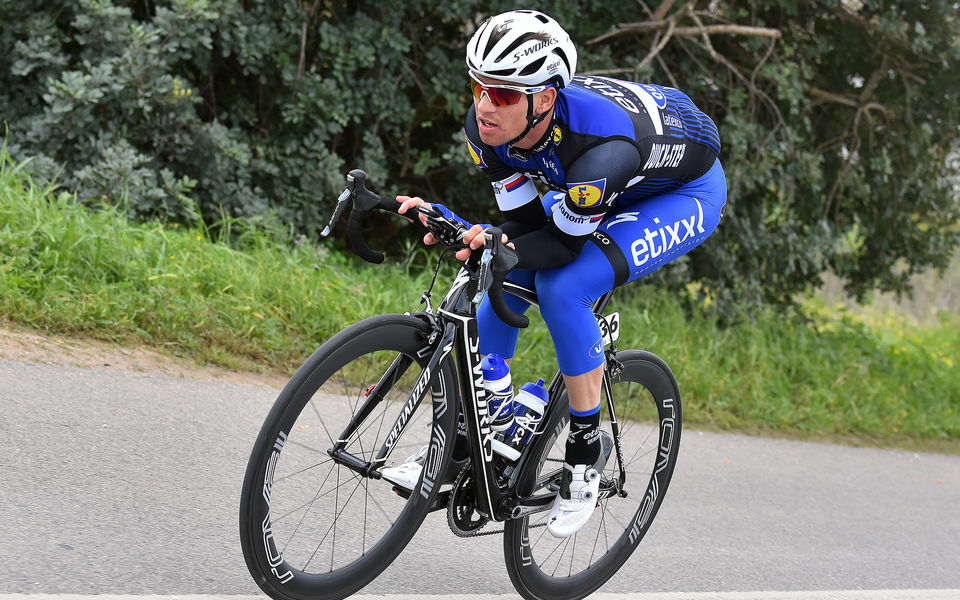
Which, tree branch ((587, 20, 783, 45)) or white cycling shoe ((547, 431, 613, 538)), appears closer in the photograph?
white cycling shoe ((547, 431, 613, 538))

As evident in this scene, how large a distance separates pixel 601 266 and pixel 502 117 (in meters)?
0.63

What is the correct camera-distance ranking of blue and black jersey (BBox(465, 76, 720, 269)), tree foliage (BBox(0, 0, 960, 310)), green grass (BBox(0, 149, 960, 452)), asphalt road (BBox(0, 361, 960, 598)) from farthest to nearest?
tree foliage (BBox(0, 0, 960, 310)), green grass (BBox(0, 149, 960, 452)), asphalt road (BBox(0, 361, 960, 598)), blue and black jersey (BBox(465, 76, 720, 269))

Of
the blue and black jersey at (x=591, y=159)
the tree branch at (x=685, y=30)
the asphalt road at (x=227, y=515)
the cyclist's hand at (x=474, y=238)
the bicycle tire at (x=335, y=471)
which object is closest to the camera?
the bicycle tire at (x=335, y=471)

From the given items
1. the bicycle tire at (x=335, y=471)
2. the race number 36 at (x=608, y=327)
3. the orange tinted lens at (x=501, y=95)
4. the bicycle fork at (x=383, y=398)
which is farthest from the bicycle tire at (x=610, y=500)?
the orange tinted lens at (x=501, y=95)

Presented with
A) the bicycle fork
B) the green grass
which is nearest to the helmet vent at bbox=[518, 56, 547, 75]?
the bicycle fork

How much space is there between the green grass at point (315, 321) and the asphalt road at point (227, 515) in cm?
58

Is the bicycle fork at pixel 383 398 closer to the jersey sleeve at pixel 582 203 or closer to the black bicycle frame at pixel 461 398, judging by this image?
the black bicycle frame at pixel 461 398

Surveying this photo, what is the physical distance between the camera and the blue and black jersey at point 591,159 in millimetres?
3172

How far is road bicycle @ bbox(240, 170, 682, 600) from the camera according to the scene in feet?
9.44

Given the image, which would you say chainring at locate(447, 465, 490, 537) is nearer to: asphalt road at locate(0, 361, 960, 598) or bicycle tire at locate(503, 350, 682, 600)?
bicycle tire at locate(503, 350, 682, 600)

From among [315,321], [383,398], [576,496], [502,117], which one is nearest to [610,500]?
Result: [576,496]

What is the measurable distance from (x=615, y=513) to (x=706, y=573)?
50 centimetres

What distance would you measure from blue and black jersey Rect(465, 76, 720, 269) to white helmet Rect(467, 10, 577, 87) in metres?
0.23

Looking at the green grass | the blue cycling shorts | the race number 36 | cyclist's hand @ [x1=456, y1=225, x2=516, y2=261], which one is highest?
cyclist's hand @ [x1=456, y1=225, x2=516, y2=261]
